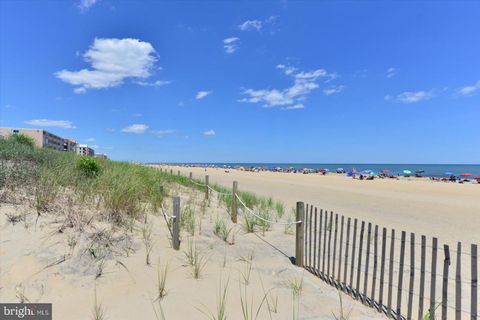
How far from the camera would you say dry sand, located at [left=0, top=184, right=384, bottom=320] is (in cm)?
368

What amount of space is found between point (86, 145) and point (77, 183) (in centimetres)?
17707

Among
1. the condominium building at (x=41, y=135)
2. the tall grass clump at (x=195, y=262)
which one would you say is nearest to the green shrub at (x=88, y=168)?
the tall grass clump at (x=195, y=262)

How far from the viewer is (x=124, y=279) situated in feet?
13.9

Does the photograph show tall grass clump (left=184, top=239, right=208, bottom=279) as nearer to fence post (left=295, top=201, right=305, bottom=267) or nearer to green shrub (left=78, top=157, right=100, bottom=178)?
fence post (left=295, top=201, right=305, bottom=267)

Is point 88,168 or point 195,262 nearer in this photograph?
point 195,262

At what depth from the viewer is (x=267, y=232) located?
26.2ft

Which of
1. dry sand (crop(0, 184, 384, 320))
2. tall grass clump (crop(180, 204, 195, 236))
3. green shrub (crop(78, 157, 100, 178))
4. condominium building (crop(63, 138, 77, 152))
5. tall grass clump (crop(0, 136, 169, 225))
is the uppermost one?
condominium building (crop(63, 138, 77, 152))

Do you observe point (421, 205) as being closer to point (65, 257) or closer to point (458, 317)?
point (458, 317)

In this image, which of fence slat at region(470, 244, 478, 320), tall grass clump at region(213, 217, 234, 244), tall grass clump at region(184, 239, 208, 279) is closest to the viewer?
fence slat at region(470, 244, 478, 320)

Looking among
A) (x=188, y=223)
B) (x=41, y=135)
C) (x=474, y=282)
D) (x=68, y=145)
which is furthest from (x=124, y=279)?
(x=68, y=145)

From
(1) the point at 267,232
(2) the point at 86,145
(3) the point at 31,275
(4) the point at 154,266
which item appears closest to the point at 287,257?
(1) the point at 267,232

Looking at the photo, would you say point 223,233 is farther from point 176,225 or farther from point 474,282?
point 474,282

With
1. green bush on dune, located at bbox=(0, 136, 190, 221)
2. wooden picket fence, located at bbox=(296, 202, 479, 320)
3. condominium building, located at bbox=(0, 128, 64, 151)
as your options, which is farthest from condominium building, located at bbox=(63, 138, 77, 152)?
wooden picket fence, located at bbox=(296, 202, 479, 320)

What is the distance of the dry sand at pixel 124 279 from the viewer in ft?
12.1
